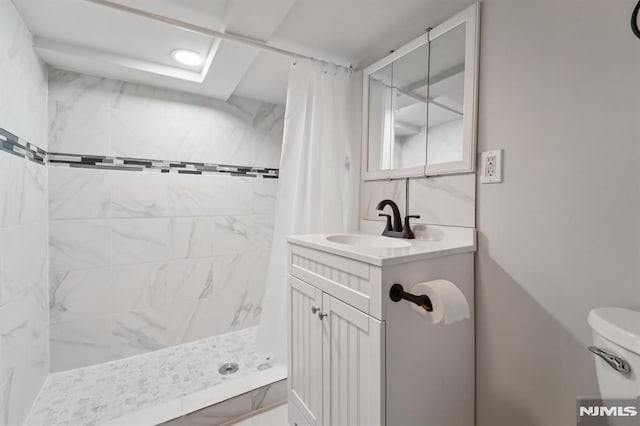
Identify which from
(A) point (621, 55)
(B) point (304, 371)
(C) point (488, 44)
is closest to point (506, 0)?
(C) point (488, 44)

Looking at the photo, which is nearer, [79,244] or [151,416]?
[151,416]

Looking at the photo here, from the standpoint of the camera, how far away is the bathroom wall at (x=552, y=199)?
80cm

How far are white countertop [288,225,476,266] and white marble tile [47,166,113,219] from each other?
1408 millimetres

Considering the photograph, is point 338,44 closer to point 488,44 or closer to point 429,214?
point 488,44

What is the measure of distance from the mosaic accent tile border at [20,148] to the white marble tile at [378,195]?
1711 millimetres

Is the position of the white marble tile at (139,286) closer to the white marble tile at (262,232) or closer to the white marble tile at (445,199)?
the white marble tile at (262,232)

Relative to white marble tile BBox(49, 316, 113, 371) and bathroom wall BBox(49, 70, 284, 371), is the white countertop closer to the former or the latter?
bathroom wall BBox(49, 70, 284, 371)

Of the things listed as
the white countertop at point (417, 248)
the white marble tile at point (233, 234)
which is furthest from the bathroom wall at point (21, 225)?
the white countertop at point (417, 248)

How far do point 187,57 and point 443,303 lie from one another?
1.91m

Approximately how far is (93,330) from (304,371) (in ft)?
5.08

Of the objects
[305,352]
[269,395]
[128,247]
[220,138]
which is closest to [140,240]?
[128,247]

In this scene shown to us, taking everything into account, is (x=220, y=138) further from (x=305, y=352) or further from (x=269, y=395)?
(x=269, y=395)

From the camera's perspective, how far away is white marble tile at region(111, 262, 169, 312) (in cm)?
188

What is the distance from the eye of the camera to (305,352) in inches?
48.6
